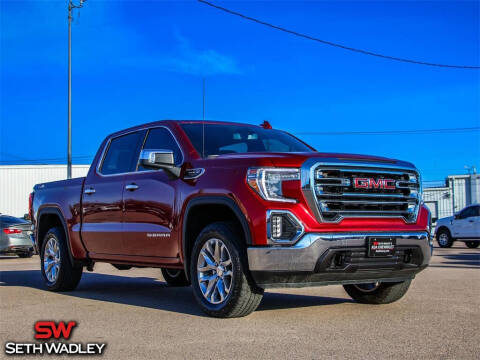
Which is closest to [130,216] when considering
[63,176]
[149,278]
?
[149,278]

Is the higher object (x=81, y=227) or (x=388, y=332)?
(x=81, y=227)

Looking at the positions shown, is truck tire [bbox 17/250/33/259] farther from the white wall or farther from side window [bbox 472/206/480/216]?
the white wall

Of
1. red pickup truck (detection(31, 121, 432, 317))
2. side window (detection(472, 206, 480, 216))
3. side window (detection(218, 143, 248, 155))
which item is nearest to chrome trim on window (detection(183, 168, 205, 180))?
red pickup truck (detection(31, 121, 432, 317))

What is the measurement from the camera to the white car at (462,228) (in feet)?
81.0

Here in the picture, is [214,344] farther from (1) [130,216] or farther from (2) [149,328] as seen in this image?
(1) [130,216]

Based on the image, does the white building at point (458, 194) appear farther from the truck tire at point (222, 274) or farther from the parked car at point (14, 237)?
the truck tire at point (222, 274)

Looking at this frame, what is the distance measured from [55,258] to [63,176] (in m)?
32.0

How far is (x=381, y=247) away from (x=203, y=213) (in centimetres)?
178

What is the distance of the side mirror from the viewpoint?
6.43 meters

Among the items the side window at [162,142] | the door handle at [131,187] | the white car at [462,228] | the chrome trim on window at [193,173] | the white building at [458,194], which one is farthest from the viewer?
the white building at [458,194]

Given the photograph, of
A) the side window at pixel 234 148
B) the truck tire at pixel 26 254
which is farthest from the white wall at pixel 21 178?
the side window at pixel 234 148

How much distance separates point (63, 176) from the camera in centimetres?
3984

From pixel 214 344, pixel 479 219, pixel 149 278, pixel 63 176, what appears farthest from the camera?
pixel 63 176

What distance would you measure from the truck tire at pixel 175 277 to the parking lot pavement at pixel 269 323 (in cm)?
38
